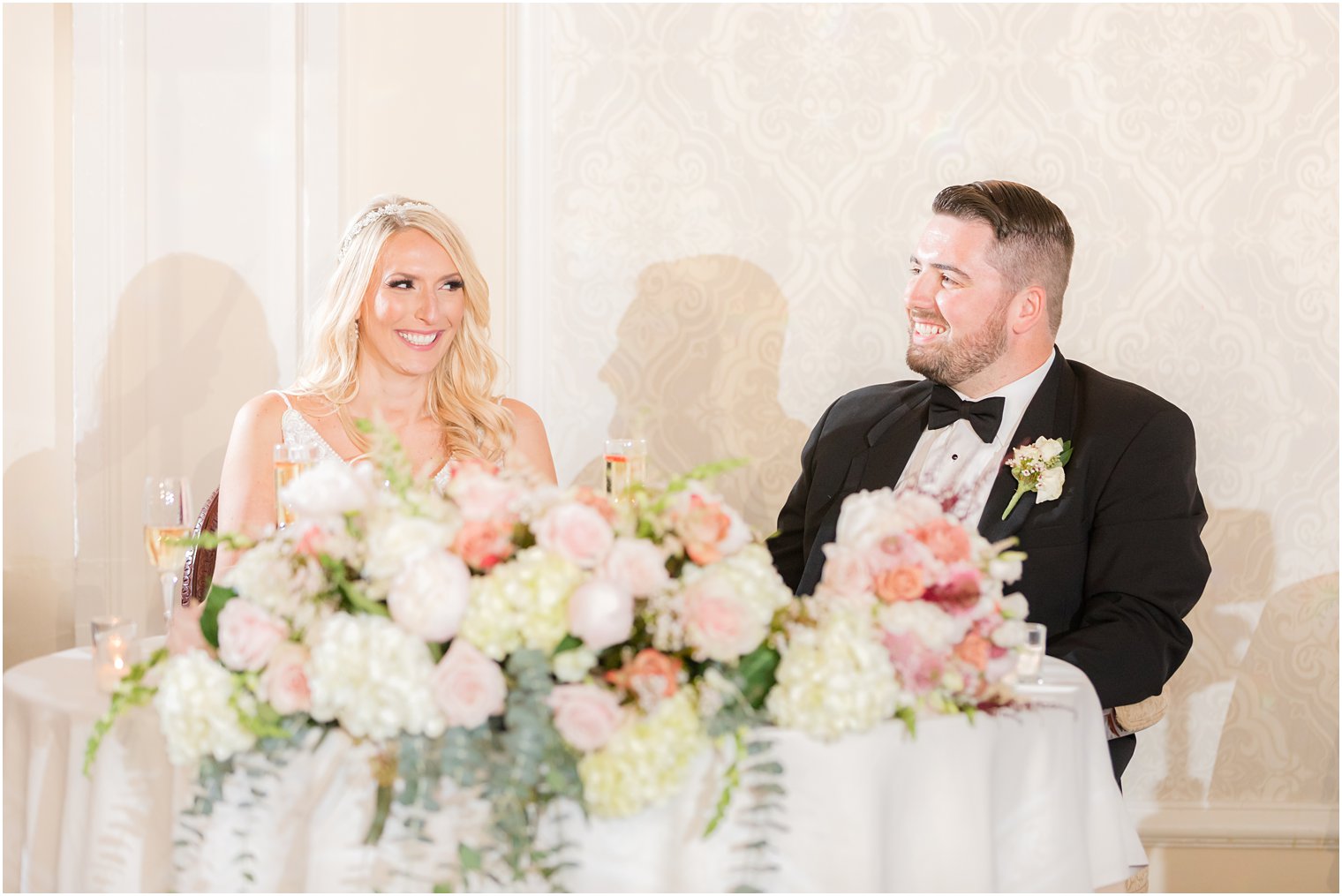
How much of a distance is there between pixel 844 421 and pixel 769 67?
112 centimetres

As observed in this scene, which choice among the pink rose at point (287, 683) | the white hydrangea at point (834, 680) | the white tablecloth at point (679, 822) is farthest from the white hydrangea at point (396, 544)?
the white hydrangea at point (834, 680)

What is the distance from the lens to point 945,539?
1698 mm

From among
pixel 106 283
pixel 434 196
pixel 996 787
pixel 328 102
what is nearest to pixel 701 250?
pixel 434 196

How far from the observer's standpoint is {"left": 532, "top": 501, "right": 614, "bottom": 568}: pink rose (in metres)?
1.58

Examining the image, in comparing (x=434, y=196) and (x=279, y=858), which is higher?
(x=434, y=196)

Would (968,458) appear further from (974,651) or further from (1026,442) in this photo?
(974,651)

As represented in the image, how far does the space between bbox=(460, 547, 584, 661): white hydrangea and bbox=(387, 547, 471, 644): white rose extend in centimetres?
2

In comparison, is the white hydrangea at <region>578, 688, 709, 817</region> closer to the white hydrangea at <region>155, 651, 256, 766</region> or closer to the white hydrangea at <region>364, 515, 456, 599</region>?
the white hydrangea at <region>364, 515, 456, 599</region>

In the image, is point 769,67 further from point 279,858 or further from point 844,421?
point 279,858

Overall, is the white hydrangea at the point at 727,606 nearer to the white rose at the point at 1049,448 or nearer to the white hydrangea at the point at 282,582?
the white hydrangea at the point at 282,582

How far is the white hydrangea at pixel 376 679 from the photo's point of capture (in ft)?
4.94

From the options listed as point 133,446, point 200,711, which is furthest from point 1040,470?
point 133,446

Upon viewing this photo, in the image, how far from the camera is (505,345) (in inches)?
149

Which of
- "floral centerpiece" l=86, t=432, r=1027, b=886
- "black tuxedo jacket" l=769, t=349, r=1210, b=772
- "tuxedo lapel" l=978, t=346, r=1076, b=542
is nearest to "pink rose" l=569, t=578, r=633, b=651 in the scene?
"floral centerpiece" l=86, t=432, r=1027, b=886
